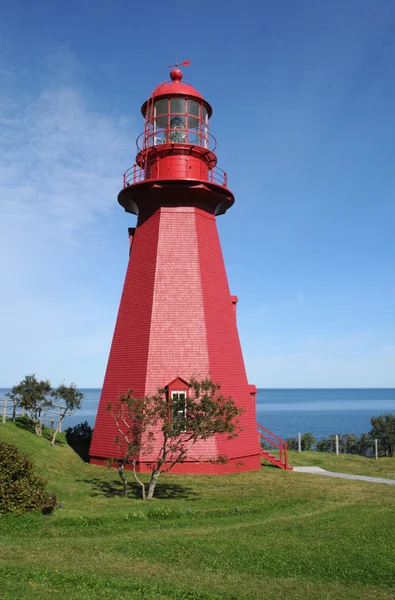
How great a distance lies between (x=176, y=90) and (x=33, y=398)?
49.0ft

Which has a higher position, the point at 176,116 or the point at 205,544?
the point at 176,116

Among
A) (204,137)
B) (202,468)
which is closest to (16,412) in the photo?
(202,468)

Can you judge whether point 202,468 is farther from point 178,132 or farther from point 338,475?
point 178,132

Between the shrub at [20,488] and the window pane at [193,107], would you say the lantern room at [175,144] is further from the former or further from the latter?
the shrub at [20,488]

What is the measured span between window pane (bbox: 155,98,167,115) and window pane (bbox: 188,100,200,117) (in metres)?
1.07

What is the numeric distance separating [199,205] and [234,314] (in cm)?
499

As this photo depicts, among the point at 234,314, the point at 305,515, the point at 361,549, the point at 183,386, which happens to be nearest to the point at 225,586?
the point at 361,549

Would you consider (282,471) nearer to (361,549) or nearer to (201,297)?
(201,297)

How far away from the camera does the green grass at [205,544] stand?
7.45 meters

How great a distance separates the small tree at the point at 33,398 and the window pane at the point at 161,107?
44.1ft

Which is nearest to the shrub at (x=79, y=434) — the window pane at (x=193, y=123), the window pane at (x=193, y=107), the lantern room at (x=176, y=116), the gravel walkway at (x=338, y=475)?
the gravel walkway at (x=338, y=475)

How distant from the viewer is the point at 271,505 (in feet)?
45.0

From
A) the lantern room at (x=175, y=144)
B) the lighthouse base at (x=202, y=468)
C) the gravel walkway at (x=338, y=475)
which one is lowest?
the gravel walkway at (x=338, y=475)

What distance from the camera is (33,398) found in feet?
77.2
